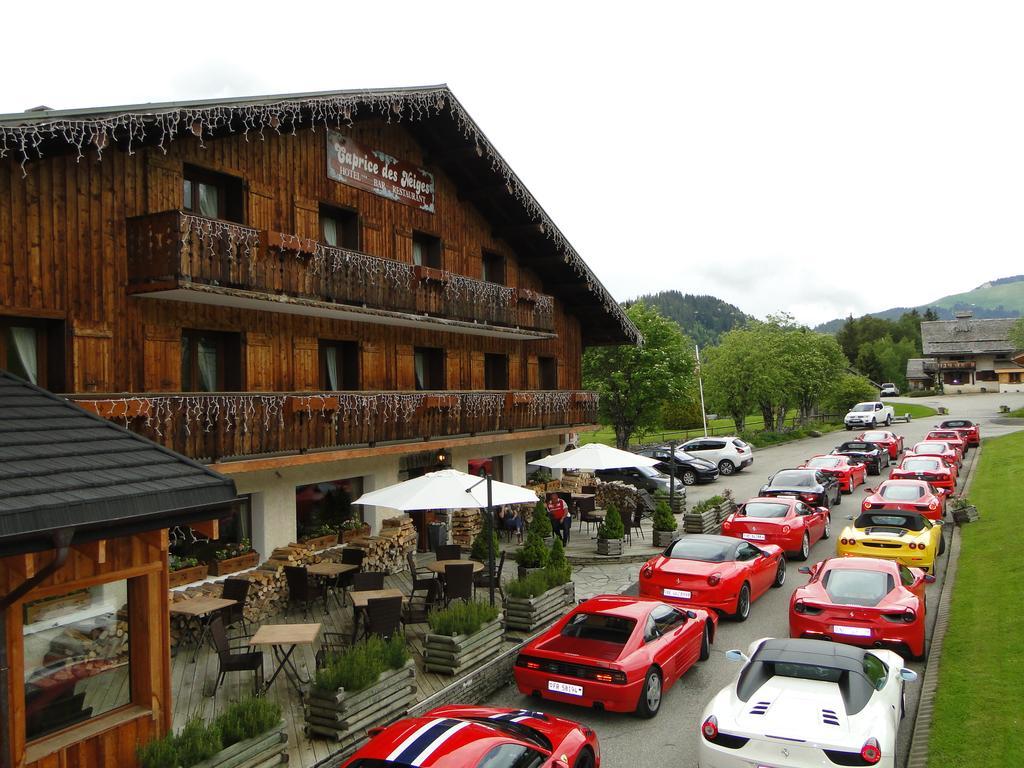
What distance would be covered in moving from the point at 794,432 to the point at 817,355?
278 inches

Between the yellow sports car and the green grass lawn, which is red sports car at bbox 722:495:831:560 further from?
the green grass lawn

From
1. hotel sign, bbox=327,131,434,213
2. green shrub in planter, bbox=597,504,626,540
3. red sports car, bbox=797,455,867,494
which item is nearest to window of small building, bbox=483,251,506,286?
hotel sign, bbox=327,131,434,213

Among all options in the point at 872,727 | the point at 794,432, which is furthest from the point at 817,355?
the point at 872,727

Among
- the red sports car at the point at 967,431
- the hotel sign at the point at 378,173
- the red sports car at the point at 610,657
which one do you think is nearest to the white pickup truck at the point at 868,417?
the red sports car at the point at 967,431

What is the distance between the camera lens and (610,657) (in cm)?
936

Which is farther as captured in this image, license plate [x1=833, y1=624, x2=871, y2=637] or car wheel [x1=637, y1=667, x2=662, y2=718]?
license plate [x1=833, y1=624, x2=871, y2=637]

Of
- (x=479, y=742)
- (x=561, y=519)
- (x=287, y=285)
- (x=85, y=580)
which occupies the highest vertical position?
(x=287, y=285)

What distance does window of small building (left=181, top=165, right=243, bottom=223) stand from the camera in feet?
48.7

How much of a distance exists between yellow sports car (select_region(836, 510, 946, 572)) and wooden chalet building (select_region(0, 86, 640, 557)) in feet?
31.3

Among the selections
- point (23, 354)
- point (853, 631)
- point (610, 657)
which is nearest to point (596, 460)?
point (853, 631)

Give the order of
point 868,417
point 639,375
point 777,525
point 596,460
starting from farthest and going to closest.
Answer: point 868,417, point 639,375, point 596,460, point 777,525

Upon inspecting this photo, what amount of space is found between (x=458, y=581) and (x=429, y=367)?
955 centimetres

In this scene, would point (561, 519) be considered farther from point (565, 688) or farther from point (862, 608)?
point (565, 688)

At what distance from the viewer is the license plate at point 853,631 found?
10625 millimetres
